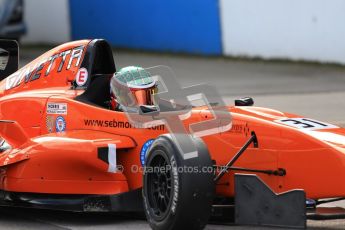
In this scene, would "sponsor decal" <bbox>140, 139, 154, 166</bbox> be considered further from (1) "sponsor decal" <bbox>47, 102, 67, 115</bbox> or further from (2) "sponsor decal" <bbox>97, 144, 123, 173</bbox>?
(1) "sponsor decal" <bbox>47, 102, 67, 115</bbox>

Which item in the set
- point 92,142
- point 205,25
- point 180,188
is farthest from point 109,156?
point 205,25

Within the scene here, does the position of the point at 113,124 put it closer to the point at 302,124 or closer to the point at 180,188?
the point at 180,188

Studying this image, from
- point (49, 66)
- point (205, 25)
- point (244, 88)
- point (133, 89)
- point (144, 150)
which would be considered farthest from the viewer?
point (205, 25)

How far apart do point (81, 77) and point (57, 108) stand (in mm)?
486

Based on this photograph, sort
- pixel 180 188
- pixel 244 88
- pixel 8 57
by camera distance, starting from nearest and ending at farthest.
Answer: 1. pixel 180 188
2. pixel 8 57
3. pixel 244 88

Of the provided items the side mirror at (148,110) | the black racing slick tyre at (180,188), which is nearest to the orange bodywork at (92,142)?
the side mirror at (148,110)

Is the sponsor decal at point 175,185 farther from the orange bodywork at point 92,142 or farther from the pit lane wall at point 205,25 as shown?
the pit lane wall at point 205,25

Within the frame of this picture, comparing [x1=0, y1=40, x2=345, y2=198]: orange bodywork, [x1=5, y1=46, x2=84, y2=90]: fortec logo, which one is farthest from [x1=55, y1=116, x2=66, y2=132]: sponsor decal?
[x1=5, y1=46, x2=84, y2=90]: fortec logo

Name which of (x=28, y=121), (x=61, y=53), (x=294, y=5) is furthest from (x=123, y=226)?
(x=294, y=5)

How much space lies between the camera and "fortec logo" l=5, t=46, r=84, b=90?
8070 mm

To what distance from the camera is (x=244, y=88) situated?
49.8 ft

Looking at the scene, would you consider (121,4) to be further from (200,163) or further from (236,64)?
(200,163)

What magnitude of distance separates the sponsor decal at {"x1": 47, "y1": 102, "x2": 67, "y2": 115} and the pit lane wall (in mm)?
9721

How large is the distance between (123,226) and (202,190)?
1124 mm
